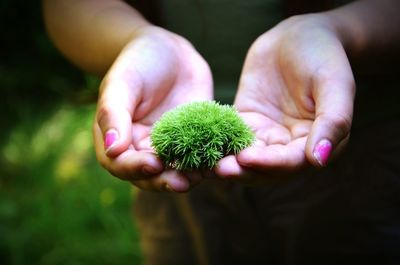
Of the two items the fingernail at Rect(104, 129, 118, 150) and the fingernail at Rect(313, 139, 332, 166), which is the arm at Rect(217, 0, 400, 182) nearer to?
the fingernail at Rect(313, 139, 332, 166)

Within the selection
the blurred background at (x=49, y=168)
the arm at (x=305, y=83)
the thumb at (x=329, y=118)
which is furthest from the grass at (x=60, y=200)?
the thumb at (x=329, y=118)

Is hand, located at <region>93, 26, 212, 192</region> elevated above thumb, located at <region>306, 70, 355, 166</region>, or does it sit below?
below

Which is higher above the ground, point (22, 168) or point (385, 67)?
point (385, 67)

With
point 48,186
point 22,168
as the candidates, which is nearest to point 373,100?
point 48,186

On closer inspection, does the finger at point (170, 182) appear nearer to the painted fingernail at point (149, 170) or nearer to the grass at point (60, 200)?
the painted fingernail at point (149, 170)

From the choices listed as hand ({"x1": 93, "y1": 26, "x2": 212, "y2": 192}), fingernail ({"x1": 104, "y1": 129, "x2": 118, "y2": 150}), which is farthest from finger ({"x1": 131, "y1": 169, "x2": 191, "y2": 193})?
fingernail ({"x1": 104, "y1": 129, "x2": 118, "y2": 150})

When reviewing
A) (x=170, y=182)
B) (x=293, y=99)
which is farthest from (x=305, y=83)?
(x=170, y=182)

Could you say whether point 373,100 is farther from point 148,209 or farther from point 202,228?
point 148,209
